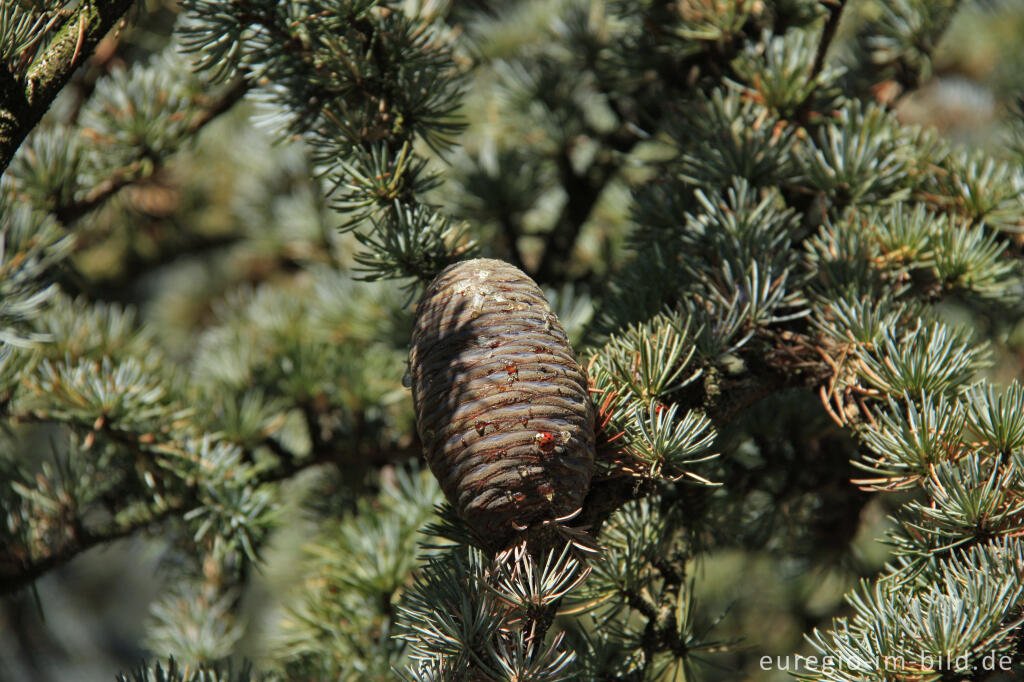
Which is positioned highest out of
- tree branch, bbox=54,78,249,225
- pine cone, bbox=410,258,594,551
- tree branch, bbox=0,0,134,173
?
tree branch, bbox=54,78,249,225

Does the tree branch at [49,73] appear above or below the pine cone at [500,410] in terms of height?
above

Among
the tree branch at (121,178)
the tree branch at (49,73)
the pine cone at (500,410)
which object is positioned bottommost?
the pine cone at (500,410)

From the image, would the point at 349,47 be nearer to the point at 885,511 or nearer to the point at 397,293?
the point at 397,293

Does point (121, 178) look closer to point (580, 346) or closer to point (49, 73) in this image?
point (49, 73)

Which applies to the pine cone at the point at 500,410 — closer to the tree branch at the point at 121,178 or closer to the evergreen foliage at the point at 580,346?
the evergreen foliage at the point at 580,346

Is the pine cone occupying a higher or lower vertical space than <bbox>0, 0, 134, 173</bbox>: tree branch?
lower

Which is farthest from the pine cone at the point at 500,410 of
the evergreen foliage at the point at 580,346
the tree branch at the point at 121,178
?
the tree branch at the point at 121,178

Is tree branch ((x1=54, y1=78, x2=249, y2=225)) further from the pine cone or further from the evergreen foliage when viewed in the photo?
the pine cone

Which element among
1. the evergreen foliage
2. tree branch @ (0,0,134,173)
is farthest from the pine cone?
tree branch @ (0,0,134,173)
